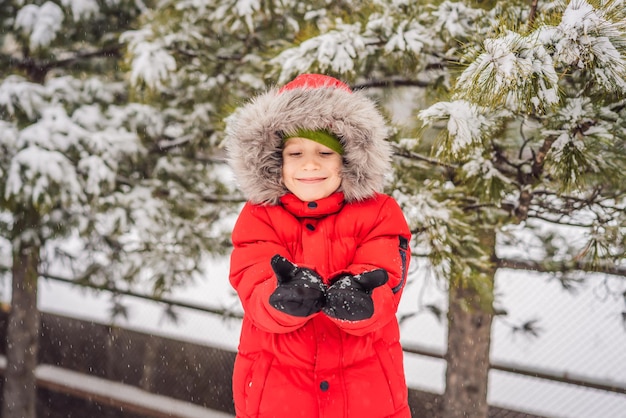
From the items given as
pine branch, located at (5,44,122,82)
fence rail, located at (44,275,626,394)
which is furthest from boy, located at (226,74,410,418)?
pine branch, located at (5,44,122,82)

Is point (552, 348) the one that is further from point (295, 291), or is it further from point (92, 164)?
point (92, 164)

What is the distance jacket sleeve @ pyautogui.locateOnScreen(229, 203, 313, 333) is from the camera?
5.01 ft

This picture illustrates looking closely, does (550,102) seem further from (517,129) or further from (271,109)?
(517,129)

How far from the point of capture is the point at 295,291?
4.69 feet

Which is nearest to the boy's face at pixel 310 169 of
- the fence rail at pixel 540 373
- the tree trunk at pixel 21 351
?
the fence rail at pixel 540 373

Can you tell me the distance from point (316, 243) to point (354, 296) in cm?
33

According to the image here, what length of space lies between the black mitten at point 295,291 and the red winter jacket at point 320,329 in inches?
3.7

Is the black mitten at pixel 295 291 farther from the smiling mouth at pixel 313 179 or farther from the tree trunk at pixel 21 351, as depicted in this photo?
the tree trunk at pixel 21 351

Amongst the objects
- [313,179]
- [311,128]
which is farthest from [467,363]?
[311,128]

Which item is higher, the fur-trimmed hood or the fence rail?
the fur-trimmed hood

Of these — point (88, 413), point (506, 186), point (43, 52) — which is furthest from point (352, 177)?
point (88, 413)

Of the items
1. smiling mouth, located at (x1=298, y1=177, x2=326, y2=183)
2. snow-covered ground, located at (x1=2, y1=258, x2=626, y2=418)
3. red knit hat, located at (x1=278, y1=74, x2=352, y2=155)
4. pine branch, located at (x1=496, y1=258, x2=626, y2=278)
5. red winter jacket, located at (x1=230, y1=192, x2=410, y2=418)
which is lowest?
snow-covered ground, located at (x1=2, y1=258, x2=626, y2=418)

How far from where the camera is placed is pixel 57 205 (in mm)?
3898

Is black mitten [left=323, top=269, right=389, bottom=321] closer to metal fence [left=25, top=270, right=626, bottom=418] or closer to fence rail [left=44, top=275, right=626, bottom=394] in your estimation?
metal fence [left=25, top=270, right=626, bottom=418]
